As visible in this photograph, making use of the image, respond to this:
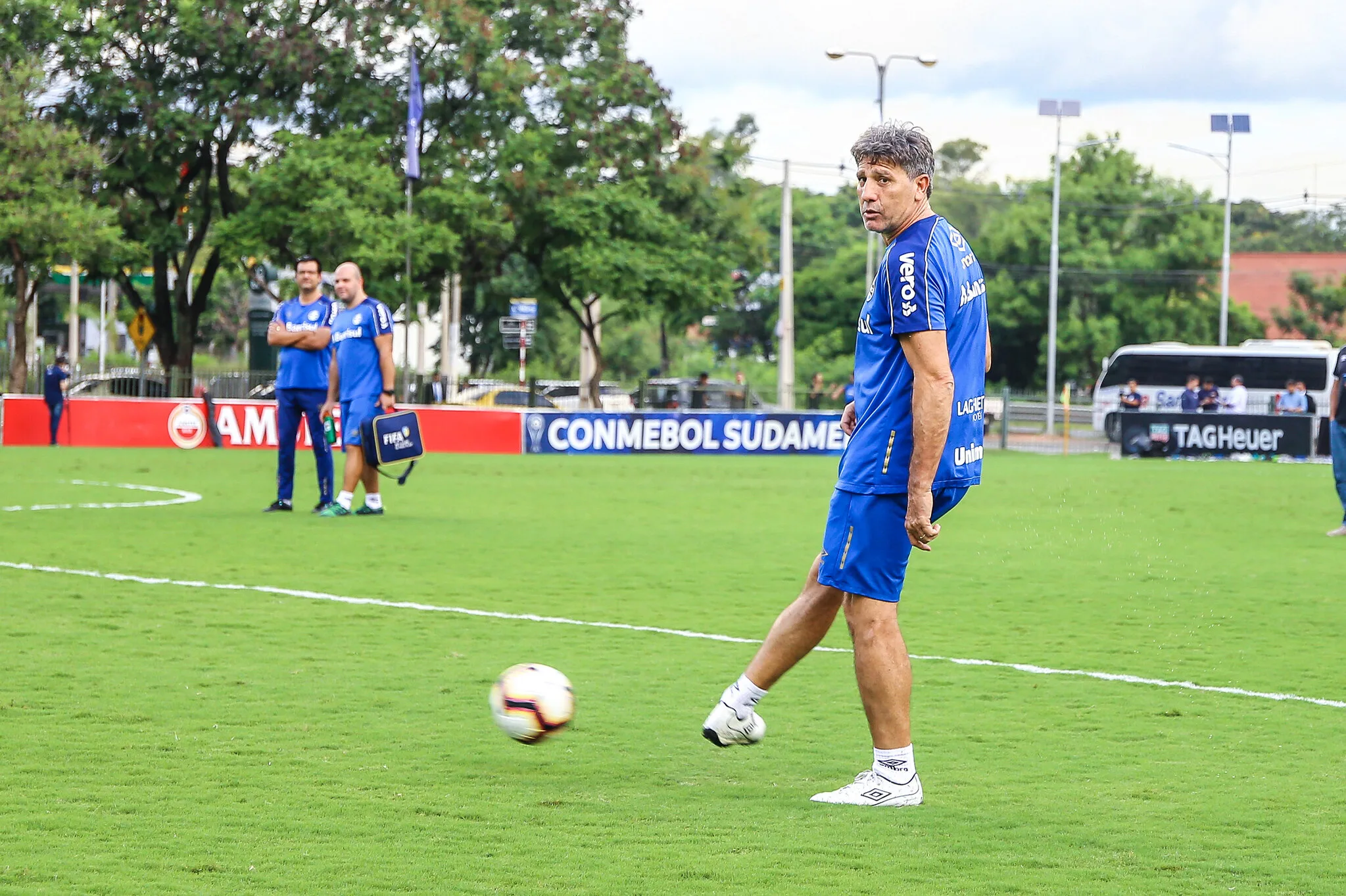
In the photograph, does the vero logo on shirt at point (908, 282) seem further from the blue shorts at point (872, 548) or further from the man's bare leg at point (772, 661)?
the man's bare leg at point (772, 661)

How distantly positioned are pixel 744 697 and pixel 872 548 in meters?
0.73

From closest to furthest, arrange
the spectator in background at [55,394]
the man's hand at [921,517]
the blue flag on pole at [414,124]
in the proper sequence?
the man's hand at [921,517]
the spectator in background at [55,394]
the blue flag on pole at [414,124]

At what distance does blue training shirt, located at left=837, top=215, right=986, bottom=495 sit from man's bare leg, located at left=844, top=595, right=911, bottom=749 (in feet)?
1.26

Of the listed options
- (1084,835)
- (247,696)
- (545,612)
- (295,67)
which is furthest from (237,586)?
(295,67)

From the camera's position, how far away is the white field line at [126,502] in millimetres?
16156

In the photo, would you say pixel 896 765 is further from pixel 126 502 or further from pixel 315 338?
pixel 126 502

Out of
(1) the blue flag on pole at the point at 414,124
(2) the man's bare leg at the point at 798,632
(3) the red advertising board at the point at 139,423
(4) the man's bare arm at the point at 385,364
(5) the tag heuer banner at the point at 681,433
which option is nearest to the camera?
(2) the man's bare leg at the point at 798,632

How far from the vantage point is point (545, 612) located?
9516 millimetres

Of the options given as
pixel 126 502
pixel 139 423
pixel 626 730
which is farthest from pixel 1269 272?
pixel 626 730

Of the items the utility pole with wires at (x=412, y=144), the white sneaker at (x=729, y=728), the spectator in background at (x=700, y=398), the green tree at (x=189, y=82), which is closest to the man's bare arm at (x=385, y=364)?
the white sneaker at (x=729, y=728)

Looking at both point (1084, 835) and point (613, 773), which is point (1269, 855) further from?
point (613, 773)

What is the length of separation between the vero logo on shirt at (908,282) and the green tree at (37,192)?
33703 mm

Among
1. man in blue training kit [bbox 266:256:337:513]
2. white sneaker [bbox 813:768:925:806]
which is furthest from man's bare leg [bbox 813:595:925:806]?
man in blue training kit [bbox 266:256:337:513]

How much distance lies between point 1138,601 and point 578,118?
3277 cm
